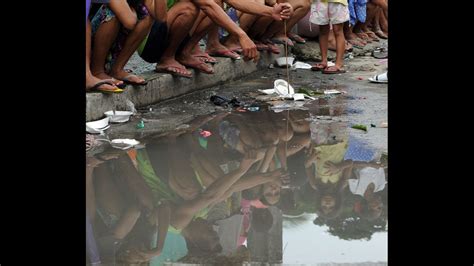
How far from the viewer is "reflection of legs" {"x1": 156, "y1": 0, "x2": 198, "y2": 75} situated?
8.87m

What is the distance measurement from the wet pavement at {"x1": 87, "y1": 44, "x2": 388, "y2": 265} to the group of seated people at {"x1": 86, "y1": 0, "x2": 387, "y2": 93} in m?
0.52

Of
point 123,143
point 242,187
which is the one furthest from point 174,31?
point 242,187

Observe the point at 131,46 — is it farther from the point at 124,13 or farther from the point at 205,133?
the point at 205,133

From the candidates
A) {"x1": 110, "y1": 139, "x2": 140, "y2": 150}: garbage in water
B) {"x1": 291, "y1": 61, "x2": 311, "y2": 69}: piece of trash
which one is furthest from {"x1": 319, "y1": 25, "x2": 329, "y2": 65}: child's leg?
{"x1": 110, "y1": 139, "x2": 140, "y2": 150}: garbage in water

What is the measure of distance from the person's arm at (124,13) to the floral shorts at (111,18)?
0.06 m

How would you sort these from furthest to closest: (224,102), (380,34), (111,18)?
1. (380,34)
2. (224,102)
3. (111,18)

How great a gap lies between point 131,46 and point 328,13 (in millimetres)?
3794

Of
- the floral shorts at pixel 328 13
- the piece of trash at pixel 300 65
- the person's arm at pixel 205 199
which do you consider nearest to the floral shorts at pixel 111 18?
the person's arm at pixel 205 199

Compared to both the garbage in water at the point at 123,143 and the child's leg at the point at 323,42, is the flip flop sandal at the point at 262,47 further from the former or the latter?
the garbage in water at the point at 123,143

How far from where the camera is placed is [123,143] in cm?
682

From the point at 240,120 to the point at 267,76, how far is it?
10.4 feet

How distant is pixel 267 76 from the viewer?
36.5 ft

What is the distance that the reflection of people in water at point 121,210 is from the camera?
4559 mm
